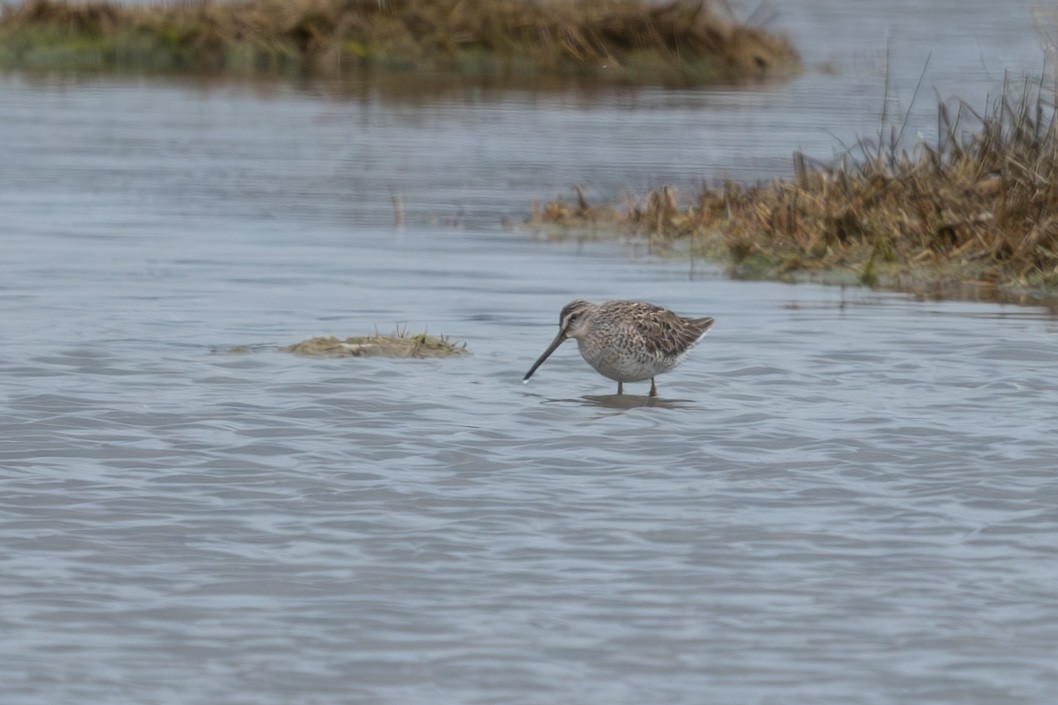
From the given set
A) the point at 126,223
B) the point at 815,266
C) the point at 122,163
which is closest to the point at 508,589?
the point at 815,266

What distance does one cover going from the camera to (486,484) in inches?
338

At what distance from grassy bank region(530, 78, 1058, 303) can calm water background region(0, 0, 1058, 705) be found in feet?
2.15

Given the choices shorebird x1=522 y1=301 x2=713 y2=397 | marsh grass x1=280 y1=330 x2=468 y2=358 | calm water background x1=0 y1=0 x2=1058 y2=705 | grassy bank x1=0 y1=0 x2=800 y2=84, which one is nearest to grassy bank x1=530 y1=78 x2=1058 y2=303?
calm water background x1=0 y1=0 x2=1058 y2=705

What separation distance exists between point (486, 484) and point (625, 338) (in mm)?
2184

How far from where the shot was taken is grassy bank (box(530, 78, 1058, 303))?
1469 centimetres

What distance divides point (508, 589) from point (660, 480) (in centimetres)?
185

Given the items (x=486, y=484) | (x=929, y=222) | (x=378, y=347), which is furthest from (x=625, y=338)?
(x=929, y=222)

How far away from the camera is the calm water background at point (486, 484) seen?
6301mm

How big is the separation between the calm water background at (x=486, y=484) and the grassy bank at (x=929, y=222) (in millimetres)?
654

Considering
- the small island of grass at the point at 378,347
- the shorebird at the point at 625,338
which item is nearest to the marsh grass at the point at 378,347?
the small island of grass at the point at 378,347

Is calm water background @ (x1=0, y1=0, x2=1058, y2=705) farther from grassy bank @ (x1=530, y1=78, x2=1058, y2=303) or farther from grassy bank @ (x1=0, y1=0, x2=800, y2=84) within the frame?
grassy bank @ (x1=0, y1=0, x2=800, y2=84)

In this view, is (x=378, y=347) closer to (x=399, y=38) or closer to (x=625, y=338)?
(x=625, y=338)

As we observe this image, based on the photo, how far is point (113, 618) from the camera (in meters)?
6.65

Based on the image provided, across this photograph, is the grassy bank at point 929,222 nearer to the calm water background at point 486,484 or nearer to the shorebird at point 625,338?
the calm water background at point 486,484
